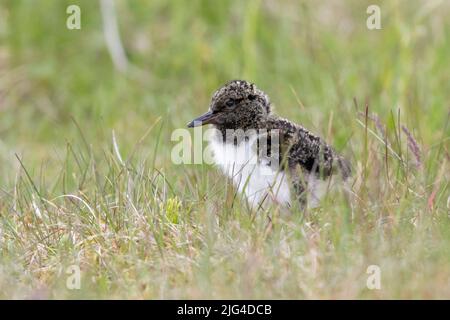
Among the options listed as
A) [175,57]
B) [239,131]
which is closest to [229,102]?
[239,131]

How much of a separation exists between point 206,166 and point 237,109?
375mm

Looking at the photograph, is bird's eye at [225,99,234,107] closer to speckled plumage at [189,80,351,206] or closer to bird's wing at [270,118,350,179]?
speckled plumage at [189,80,351,206]

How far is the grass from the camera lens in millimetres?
3893

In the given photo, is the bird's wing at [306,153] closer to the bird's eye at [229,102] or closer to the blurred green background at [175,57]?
the bird's eye at [229,102]

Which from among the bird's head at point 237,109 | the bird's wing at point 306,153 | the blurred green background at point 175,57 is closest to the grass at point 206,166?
the blurred green background at point 175,57

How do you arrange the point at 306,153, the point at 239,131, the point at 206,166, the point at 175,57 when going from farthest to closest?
the point at 175,57, the point at 206,166, the point at 239,131, the point at 306,153

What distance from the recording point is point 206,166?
518 centimetres

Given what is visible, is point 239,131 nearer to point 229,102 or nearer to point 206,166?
point 229,102

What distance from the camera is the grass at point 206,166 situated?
389 cm

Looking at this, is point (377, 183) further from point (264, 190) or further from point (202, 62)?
Answer: point (202, 62)
